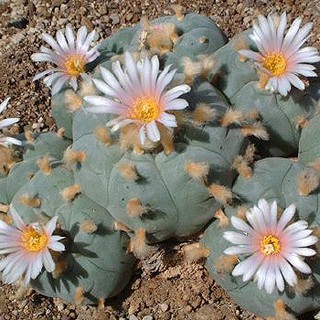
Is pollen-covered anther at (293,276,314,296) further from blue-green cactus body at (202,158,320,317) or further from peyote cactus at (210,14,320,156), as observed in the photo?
peyote cactus at (210,14,320,156)

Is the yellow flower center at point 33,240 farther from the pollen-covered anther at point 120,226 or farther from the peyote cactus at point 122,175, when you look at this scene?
the pollen-covered anther at point 120,226

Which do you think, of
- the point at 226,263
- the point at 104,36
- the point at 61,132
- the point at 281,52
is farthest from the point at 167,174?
the point at 104,36

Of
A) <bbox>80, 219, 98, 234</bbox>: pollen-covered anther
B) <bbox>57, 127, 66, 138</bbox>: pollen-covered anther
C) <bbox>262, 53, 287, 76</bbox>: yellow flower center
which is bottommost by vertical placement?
<bbox>80, 219, 98, 234</bbox>: pollen-covered anther

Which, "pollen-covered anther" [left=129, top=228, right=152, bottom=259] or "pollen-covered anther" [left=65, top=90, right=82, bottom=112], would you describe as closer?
"pollen-covered anther" [left=129, top=228, right=152, bottom=259]

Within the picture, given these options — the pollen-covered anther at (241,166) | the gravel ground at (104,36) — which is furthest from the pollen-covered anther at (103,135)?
the gravel ground at (104,36)

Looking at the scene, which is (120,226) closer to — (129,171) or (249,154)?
(129,171)

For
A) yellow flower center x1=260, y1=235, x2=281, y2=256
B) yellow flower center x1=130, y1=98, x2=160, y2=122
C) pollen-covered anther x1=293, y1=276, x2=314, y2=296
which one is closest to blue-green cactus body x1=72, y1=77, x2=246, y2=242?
yellow flower center x1=130, y1=98, x2=160, y2=122
